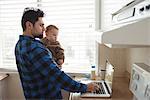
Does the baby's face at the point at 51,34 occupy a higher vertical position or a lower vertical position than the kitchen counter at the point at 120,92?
higher

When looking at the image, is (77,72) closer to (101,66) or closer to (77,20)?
(101,66)

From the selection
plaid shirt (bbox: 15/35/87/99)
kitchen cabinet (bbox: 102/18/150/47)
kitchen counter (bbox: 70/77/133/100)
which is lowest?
kitchen counter (bbox: 70/77/133/100)

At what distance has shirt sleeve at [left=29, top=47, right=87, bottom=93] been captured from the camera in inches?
63.6

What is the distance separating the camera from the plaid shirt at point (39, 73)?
1.62 m

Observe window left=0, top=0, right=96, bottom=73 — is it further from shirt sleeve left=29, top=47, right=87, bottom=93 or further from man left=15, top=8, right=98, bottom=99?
shirt sleeve left=29, top=47, right=87, bottom=93

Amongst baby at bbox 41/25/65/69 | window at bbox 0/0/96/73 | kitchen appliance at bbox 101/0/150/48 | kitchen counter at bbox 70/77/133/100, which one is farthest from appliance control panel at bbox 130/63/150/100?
window at bbox 0/0/96/73

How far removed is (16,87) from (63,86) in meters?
1.54

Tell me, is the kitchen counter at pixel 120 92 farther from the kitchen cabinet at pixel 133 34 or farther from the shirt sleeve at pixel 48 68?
the kitchen cabinet at pixel 133 34

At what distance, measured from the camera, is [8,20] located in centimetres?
303

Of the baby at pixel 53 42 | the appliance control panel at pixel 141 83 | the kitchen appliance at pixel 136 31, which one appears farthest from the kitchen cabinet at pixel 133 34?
the baby at pixel 53 42

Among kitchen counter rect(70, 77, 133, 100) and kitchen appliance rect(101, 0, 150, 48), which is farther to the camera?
kitchen counter rect(70, 77, 133, 100)

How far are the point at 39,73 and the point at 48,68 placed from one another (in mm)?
97

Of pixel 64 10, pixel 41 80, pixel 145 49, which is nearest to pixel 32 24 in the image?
pixel 41 80

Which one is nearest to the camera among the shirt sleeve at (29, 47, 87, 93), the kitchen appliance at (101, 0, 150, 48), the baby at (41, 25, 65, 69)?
the kitchen appliance at (101, 0, 150, 48)
